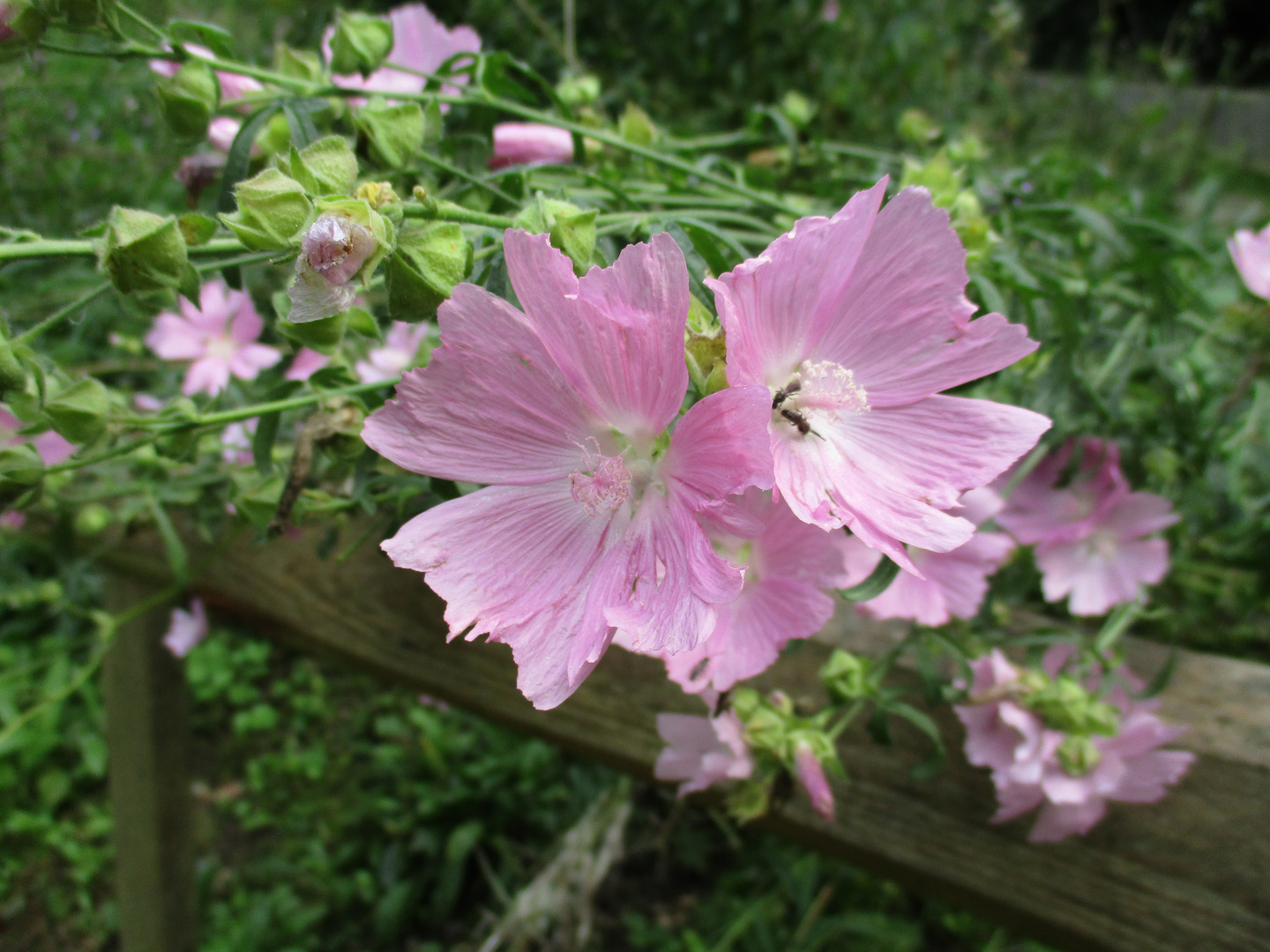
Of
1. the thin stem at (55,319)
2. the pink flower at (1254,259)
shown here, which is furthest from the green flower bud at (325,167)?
the pink flower at (1254,259)

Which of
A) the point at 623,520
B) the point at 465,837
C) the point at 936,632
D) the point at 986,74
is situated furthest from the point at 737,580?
the point at 986,74

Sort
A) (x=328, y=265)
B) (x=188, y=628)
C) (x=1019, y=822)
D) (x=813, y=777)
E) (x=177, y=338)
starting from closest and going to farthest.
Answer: (x=328, y=265) < (x=813, y=777) < (x=1019, y=822) < (x=177, y=338) < (x=188, y=628)

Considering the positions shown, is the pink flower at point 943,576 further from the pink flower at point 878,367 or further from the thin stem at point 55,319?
the thin stem at point 55,319

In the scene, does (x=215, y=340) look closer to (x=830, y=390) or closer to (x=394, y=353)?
(x=394, y=353)

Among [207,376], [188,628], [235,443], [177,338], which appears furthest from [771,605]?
[188,628]

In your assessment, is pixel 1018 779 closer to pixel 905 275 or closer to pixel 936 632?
pixel 936 632

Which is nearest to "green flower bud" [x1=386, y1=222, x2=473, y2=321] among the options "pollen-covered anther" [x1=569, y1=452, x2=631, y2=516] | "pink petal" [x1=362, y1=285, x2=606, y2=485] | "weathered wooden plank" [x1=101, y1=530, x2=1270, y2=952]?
"pink petal" [x1=362, y1=285, x2=606, y2=485]

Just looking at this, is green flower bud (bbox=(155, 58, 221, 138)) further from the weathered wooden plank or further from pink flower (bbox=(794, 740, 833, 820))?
pink flower (bbox=(794, 740, 833, 820))
